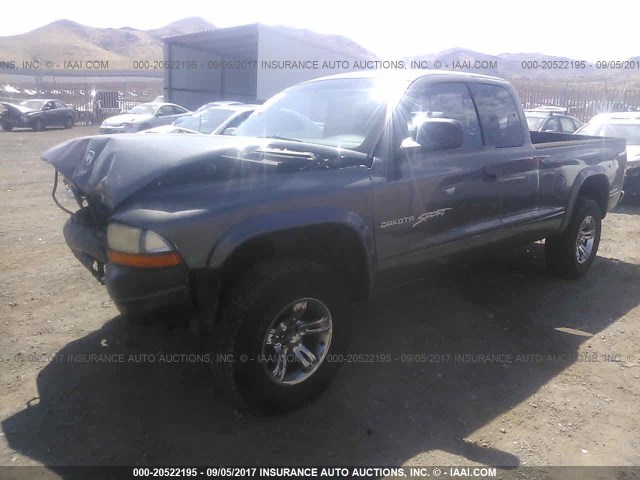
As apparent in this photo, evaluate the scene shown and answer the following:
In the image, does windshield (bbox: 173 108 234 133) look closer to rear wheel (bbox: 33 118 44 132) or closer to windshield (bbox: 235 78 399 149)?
windshield (bbox: 235 78 399 149)

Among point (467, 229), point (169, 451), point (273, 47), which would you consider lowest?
point (169, 451)

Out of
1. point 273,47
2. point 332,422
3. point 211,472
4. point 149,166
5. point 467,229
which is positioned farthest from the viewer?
point 273,47

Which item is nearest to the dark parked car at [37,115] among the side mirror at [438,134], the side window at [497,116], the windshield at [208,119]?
the windshield at [208,119]

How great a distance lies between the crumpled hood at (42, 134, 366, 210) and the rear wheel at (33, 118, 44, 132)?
2245 centimetres

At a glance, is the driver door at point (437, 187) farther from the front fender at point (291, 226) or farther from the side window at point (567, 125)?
the side window at point (567, 125)

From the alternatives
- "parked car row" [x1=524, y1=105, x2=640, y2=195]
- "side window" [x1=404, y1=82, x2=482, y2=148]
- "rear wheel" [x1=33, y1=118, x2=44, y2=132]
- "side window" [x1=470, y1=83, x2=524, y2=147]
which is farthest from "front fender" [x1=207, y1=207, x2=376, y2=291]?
"rear wheel" [x1=33, y1=118, x2=44, y2=132]

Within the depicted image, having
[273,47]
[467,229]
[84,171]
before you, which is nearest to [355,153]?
[467,229]

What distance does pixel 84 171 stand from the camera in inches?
131

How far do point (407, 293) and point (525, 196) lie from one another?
1.32 metres

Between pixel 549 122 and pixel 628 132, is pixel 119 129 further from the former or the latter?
pixel 628 132

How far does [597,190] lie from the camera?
5895 millimetres

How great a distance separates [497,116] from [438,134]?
1.36 meters

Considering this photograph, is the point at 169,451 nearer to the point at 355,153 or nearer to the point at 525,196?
the point at 355,153

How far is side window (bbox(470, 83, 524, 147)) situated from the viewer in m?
4.64
